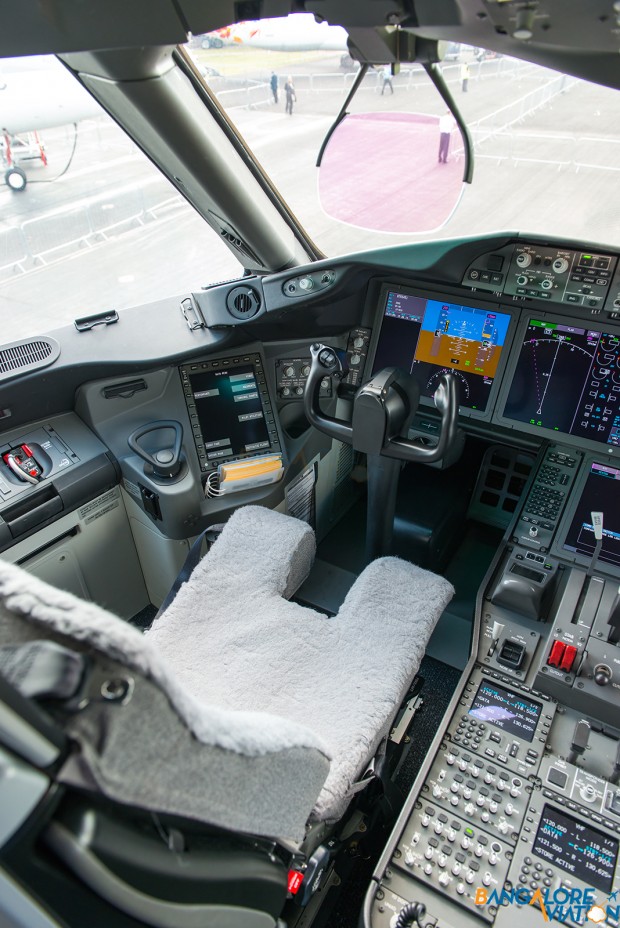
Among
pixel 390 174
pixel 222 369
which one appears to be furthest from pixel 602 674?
pixel 390 174

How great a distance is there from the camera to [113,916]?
62cm

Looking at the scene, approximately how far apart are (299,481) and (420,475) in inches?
22.0

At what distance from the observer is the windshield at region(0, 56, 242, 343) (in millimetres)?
1819

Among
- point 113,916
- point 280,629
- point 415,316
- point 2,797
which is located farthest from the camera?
point 415,316

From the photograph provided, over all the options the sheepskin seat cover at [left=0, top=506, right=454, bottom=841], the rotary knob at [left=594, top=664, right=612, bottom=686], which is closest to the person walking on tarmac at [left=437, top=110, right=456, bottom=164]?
the sheepskin seat cover at [left=0, top=506, right=454, bottom=841]

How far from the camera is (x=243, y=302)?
7.06 feet

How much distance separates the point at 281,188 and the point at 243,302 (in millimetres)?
404

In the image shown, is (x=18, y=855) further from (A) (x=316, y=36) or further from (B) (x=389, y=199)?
(B) (x=389, y=199)

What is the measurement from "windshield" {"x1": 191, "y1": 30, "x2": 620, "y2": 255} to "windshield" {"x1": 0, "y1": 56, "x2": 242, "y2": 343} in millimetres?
398

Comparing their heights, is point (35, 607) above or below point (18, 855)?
above

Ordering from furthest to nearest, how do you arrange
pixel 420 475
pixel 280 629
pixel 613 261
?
pixel 420 475 < pixel 613 261 < pixel 280 629

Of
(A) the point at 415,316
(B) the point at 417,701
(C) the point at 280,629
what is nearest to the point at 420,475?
(A) the point at 415,316

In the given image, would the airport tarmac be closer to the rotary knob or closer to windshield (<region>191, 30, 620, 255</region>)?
windshield (<region>191, 30, 620, 255</region>)

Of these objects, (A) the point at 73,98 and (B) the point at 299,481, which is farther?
(B) the point at 299,481
